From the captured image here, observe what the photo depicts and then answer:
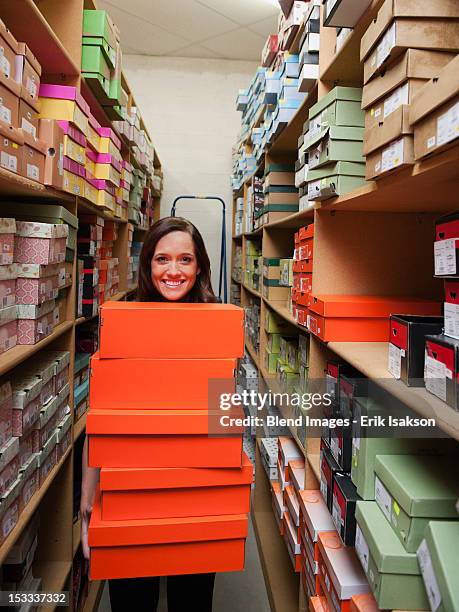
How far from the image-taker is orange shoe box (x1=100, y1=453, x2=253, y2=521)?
1.19 metres

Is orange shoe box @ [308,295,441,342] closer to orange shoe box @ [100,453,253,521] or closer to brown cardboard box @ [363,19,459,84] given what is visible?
orange shoe box @ [100,453,253,521]

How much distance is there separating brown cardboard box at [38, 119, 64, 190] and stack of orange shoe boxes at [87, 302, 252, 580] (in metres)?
0.59

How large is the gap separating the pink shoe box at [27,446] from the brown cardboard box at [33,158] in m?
0.82

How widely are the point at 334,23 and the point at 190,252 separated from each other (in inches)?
31.2

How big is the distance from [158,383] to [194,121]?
4242 mm

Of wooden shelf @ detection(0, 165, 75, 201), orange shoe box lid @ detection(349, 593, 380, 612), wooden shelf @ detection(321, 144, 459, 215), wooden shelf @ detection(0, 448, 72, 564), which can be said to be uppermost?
wooden shelf @ detection(0, 165, 75, 201)

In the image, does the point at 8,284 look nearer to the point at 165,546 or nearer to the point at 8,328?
the point at 8,328

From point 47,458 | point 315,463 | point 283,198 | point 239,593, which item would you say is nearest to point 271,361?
point 283,198

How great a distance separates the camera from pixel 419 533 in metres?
0.88

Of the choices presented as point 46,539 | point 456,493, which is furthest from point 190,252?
point 46,539

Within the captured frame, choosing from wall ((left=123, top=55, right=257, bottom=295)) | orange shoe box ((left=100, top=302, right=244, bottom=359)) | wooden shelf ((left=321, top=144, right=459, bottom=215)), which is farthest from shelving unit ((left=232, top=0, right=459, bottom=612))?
wall ((left=123, top=55, right=257, bottom=295))

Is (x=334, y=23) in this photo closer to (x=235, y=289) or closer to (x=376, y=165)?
(x=376, y=165)

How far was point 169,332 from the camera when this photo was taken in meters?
1.17

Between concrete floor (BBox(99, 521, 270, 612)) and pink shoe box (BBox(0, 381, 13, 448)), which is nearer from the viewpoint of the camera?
pink shoe box (BBox(0, 381, 13, 448))
